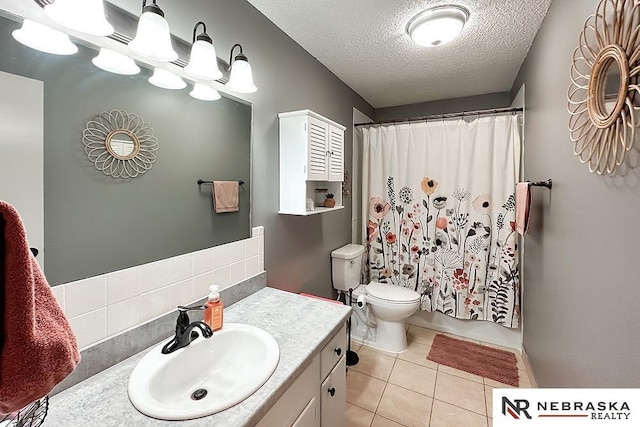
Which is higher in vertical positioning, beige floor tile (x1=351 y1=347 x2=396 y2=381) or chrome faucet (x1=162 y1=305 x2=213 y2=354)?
chrome faucet (x1=162 y1=305 x2=213 y2=354)

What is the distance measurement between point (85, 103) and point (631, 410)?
1.88 m

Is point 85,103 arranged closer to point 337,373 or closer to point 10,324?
point 10,324

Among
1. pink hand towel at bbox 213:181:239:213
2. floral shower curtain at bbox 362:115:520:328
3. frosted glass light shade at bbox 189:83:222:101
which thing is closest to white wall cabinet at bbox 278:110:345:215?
pink hand towel at bbox 213:181:239:213

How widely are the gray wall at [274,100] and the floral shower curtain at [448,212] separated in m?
0.68

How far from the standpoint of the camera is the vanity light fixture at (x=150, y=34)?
36.7 inches

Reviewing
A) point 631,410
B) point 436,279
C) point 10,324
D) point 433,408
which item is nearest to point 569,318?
point 631,410

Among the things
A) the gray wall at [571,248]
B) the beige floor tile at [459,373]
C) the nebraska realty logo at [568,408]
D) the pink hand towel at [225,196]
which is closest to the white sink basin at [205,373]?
the pink hand towel at [225,196]

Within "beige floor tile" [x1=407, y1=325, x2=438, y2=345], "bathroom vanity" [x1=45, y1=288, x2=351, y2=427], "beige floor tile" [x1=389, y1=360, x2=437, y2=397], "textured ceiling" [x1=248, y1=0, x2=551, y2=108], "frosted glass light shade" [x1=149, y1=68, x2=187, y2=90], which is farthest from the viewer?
"beige floor tile" [x1=407, y1=325, x2=438, y2=345]

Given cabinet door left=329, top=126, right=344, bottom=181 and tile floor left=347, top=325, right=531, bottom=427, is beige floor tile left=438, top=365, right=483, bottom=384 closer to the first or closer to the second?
tile floor left=347, top=325, right=531, bottom=427

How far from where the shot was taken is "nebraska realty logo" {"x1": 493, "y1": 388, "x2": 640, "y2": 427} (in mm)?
795

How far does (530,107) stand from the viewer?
6.46 feet

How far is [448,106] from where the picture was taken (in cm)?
313

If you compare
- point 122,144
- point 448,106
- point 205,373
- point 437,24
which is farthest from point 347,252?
point 448,106

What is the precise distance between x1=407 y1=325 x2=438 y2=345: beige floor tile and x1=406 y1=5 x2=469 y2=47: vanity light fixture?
2.39 meters
